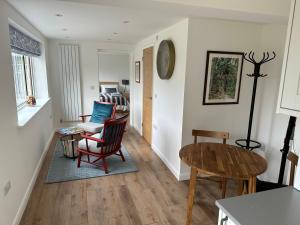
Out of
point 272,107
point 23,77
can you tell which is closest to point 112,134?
point 23,77

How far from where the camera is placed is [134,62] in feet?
17.4

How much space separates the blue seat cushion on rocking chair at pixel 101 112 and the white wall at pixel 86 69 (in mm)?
1011

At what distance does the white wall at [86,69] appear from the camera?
4.84m

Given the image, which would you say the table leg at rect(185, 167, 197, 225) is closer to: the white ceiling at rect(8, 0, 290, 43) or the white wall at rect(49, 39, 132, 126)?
the white ceiling at rect(8, 0, 290, 43)

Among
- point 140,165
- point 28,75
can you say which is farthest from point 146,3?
point 28,75

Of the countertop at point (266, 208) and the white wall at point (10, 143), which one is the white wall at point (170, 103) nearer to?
the countertop at point (266, 208)

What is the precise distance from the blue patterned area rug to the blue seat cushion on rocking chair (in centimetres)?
91

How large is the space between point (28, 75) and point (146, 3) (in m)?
3.02

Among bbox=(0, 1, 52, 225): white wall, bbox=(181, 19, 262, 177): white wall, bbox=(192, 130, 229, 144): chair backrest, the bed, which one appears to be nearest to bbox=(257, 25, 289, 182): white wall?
bbox=(181, 19, 262, 177): white wall

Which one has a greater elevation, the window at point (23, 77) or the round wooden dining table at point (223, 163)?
the window at point (23, 77)

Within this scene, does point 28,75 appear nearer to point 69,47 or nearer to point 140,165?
point 69,47

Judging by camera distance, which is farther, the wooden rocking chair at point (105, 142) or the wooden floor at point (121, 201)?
the wooden rocking chair at point (105, 142)

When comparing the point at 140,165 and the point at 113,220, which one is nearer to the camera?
the point at 113,220

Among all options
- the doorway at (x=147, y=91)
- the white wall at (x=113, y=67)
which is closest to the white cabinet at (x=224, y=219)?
the doorway at (x=147, y=91)
